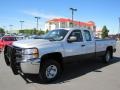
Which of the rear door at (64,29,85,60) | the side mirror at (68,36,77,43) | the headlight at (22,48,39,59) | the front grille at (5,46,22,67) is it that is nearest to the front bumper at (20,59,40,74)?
the headlight at (22,48,39,59)

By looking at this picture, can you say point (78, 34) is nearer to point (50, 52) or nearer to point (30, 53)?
point (50, 52)

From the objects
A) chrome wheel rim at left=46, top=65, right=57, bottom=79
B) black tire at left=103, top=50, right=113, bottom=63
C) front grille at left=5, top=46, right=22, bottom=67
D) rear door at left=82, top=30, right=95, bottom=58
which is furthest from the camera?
black tire at left=103, top=50, right=113, bottom=63

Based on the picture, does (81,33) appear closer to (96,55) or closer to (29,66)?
(96,55)

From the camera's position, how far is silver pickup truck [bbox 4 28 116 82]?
672 centimetres

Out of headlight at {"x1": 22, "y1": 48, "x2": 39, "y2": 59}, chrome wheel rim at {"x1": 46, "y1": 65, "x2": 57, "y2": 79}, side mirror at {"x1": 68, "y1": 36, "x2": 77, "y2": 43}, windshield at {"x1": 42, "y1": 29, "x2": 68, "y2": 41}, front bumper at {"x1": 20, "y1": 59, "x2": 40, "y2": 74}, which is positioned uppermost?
windshield at {"x1": 42, "y1": 29, "x2": 68, "y2": 41}

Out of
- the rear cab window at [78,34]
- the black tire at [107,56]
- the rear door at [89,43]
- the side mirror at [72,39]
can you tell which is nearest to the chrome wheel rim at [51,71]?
the side mirror at [72,39]

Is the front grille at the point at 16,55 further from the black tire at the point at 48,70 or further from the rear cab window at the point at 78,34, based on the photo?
the rear cab window at the point at 78,34

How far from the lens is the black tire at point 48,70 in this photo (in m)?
7.07

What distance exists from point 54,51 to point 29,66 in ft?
3.80

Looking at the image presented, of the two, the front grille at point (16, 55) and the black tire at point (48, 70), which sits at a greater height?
the front grille at point (16, 55)

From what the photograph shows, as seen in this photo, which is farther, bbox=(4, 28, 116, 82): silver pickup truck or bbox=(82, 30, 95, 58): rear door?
bbox=(82, 30, 95, 58): rear door

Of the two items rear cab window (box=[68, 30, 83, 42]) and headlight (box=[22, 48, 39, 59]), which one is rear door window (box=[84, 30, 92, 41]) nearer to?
rear cab window (box=[68, 30, 83, 42])

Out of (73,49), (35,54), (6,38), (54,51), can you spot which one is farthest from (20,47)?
(6,38)

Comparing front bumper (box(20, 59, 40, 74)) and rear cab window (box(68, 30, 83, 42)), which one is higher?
rear cab window (box(68, 30, 83, 42))
